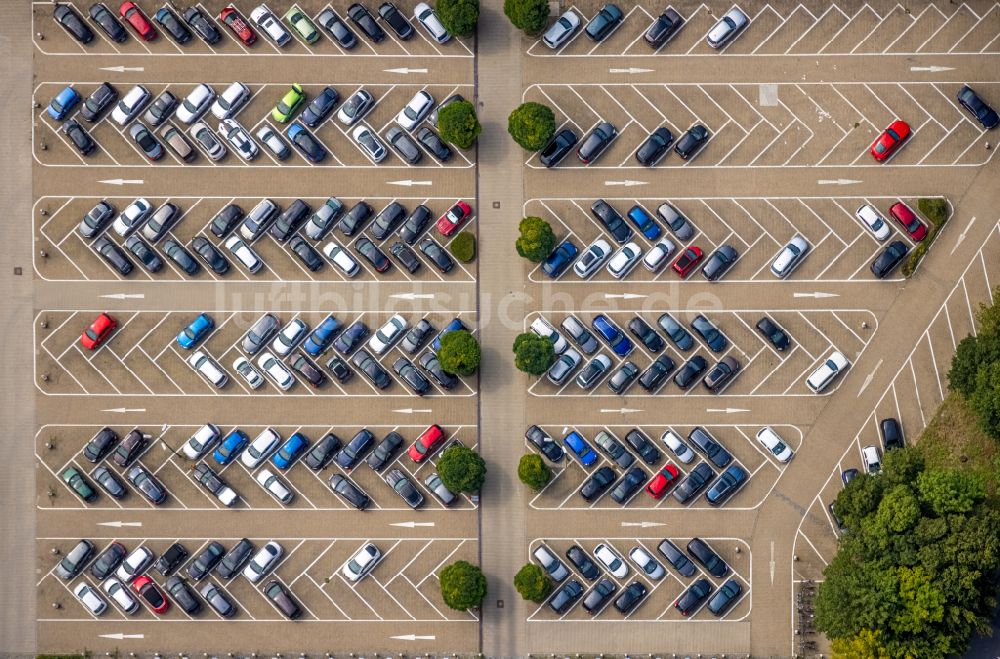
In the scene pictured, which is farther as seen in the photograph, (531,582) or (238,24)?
(238,24)

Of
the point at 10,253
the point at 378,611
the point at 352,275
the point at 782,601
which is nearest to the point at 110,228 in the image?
the point at 10,253

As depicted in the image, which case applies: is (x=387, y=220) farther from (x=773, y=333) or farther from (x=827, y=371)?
(x=827, y=371)

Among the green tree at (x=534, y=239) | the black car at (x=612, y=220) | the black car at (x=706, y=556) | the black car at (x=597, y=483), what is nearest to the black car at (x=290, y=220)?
the green tree at (x=534, y=239)

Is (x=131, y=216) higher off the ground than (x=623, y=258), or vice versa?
(x=131, y=216)

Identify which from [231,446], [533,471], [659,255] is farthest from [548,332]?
[231,446]

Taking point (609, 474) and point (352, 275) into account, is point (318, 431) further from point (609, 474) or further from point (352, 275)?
point (609, 474)

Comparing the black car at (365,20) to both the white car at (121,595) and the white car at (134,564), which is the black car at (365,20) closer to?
the white car at (134,564)
